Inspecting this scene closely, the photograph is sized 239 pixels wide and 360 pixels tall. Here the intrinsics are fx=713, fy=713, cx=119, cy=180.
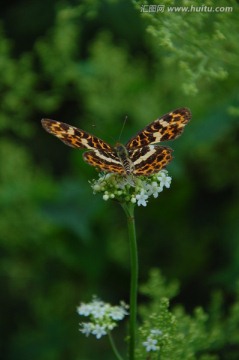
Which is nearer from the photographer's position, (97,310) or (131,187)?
(131,187)

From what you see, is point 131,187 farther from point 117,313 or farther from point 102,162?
point 117,313

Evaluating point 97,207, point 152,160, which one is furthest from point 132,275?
point 97,207

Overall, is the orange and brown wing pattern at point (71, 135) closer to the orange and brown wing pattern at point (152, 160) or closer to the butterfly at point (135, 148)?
the butterfly at point (135, 148)

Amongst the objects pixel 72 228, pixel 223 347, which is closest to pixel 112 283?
pixel 72 228

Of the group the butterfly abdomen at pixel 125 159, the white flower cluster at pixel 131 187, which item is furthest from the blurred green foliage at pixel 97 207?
the white flower cluster at pixel 131 187

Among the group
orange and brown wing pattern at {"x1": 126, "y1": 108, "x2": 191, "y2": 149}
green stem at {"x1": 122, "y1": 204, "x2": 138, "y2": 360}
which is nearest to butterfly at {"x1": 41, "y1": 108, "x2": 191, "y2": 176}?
orange and brown wing pattern at {"x1": 126, "y1": 108, "x2": 191, "y2": 149}

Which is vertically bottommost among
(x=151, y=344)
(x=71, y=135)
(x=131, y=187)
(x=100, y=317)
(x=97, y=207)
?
(x=151, y=344)

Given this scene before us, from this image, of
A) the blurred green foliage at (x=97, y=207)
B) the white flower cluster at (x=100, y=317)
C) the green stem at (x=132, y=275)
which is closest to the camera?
the green stem at (x=132, y=275)
